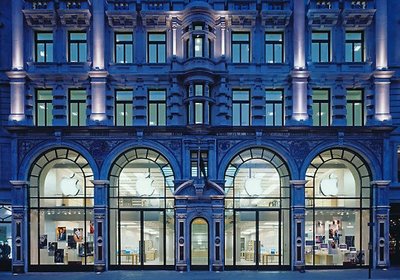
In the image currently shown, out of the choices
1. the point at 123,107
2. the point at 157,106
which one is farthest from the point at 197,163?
the point at 123,107

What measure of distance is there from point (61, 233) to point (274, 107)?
54.4 feet

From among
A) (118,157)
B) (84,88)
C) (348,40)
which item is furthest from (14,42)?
(348,40)

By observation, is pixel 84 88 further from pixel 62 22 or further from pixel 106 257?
pixel 106 257

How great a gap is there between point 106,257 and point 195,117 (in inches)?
428

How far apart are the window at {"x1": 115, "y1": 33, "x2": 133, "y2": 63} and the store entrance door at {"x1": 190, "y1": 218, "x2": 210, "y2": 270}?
11.9 metres

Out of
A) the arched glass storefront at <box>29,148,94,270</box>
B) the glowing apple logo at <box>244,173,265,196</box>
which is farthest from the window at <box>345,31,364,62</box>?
the arched glass storefront at <box>29,148,94,270</box>

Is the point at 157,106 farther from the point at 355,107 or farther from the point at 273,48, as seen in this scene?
the point at 355,107

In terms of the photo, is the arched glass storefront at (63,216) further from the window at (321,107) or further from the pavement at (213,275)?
the window at (321,107)

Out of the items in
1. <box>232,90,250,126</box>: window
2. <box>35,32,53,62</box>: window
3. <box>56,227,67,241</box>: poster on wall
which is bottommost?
<box>56,227,67,241</box>: poster on wall

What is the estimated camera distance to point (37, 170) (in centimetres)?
2562

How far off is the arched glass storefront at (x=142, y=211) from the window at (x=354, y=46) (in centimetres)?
1448

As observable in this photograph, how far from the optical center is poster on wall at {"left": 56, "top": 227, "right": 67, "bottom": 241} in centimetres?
2552

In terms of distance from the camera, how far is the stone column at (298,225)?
24.9m

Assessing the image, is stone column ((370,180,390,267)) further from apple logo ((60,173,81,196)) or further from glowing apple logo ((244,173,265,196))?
apple logo ((60,173,81,196))
